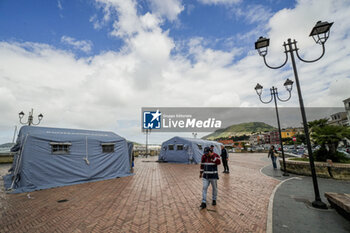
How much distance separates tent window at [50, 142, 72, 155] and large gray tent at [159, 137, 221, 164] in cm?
1022

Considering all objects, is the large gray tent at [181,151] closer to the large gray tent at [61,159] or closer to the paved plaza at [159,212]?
the large gray tent at [61,159]

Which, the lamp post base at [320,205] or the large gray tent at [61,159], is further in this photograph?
the large gray tent at [61,159]

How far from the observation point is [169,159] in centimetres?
1656

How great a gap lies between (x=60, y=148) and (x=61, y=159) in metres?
0.56

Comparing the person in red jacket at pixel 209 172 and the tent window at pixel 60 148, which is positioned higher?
the tent window at pixel 60 148

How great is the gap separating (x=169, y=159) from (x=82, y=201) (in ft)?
39.5

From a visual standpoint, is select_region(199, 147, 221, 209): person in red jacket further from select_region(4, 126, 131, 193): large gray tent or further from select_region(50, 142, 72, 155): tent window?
select_region(50, 142, 72, 155): tent window

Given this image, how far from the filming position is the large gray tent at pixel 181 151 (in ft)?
49.5

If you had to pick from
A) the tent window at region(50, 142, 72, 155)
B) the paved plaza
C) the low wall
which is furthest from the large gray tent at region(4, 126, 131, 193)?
the low wall

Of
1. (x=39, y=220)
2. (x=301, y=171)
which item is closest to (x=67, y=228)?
(x=39, y=220)

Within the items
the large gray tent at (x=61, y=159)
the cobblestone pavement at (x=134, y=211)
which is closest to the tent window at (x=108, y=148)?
the large gray tent at (x=61, y=159)

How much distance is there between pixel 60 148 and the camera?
7531 millimetres

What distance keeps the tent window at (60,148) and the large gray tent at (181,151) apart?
10.2 metres

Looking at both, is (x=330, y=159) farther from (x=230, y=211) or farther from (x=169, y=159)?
(x=169, y=159)
